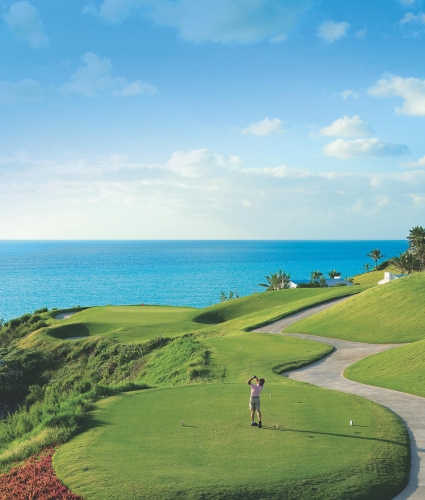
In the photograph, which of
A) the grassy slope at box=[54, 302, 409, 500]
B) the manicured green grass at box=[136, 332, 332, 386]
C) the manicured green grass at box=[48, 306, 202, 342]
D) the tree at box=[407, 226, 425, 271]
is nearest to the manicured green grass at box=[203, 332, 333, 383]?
the manicured green grass at box=[136, 332, 332, 386]

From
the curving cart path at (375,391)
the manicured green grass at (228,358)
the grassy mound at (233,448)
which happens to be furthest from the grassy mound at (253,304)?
the grassy mound at (233,448)

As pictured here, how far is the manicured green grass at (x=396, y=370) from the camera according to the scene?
978 inches

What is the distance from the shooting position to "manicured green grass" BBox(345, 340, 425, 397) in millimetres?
24844

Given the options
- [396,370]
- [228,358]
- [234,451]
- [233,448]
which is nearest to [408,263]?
[228,358]

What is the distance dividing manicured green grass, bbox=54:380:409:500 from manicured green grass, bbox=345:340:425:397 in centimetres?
424

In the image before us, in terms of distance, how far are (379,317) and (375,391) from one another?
18.3 metres

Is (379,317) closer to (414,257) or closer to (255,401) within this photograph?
(255,401)

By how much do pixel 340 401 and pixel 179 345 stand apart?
18686mm

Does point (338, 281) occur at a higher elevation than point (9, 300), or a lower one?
higher

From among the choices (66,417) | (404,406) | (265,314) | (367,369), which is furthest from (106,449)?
(265,314)

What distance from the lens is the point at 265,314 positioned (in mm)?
53750

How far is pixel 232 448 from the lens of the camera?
1553cm

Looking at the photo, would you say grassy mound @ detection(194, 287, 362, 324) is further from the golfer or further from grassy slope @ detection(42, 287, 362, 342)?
the golfer

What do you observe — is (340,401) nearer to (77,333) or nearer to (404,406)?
(404,406)
